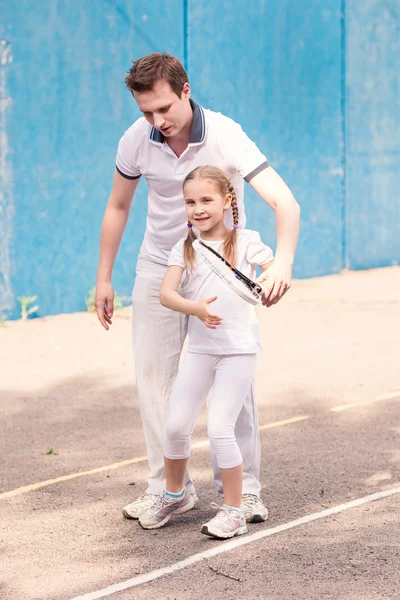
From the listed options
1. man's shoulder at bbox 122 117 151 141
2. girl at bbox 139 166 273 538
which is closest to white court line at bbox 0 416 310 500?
girl at bbox 139 166 273 538

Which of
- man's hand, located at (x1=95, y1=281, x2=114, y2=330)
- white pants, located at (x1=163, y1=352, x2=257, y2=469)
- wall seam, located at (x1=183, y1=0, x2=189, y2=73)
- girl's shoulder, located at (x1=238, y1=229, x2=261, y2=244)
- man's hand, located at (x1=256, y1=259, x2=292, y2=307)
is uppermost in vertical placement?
wall seam, located at (x1=183, y1=0, x2=189, y2=73)

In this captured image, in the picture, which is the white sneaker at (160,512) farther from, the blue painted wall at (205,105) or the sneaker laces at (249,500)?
the blue painted wall at (205,105)

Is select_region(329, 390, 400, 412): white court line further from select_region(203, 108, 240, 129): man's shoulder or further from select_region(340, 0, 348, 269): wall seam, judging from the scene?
select_region(340, 0, 348, 269): wall seam

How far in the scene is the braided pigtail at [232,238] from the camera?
4695mm

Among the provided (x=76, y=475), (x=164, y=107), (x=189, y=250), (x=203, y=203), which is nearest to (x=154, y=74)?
(x=164, y=107)

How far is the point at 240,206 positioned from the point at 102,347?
194 inches

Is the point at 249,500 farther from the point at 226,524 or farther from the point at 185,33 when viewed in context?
the point at 185,33

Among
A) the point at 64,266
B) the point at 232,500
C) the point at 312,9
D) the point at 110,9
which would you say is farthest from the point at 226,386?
the point at 312,9

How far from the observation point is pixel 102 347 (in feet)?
32.0

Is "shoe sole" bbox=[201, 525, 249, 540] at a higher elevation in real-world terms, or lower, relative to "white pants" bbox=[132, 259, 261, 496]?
lower

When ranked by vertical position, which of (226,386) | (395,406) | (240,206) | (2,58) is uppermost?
(2,58)

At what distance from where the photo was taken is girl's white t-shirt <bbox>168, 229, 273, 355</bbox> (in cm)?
471

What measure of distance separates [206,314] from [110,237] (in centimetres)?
103

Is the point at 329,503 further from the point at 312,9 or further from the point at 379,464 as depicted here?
the point at 312,9
